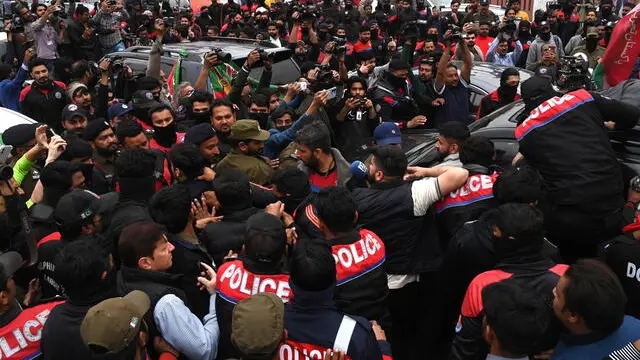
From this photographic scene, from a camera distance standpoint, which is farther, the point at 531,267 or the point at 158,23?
the point at 158,23

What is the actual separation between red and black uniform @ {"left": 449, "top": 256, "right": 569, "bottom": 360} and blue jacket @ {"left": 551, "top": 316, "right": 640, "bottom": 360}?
0.28 m

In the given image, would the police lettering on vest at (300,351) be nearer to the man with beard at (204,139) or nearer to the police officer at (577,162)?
the police officer at (577,162)

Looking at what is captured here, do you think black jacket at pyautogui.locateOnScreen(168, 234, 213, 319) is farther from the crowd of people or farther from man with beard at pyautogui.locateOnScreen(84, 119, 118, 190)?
man with beard at pyautogui.locateOnScreen(84, 119, 118, 190)

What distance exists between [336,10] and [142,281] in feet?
39.9

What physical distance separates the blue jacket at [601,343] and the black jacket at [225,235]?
5.62ft

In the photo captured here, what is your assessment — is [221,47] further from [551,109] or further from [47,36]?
[551,109]

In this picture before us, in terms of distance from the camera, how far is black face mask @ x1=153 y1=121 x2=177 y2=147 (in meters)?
5.18

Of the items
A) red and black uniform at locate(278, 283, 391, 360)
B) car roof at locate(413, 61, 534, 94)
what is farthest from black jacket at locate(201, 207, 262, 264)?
car roof at locate(413, 61, 534, 94)

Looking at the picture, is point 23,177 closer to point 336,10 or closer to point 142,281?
point 142,281

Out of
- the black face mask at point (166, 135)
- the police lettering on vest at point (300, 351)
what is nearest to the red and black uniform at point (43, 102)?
the black face mask at point (166, 135)

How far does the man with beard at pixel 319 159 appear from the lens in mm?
4289

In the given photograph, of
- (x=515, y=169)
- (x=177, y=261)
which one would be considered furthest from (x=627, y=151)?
(x=177, y=261)

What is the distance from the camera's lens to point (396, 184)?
11.9 feet

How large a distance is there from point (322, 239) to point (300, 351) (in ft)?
2.39
